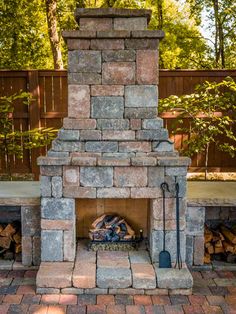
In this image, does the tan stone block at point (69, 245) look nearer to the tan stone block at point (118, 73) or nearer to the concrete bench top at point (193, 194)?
the concrete bench top at point (193, 194)

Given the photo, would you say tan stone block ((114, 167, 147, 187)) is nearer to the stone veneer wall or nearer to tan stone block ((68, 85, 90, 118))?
the stone veneer wall

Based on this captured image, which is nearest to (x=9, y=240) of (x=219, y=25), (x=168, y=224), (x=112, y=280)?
(x=112, y=280)

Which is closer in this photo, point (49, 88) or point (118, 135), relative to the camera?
point (118, 135)

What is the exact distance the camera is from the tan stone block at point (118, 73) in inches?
141

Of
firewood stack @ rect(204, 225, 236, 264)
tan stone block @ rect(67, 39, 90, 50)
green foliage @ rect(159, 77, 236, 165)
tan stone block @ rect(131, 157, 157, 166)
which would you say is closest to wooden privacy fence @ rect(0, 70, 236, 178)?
green foliage @ rect(159, 77, 236, 165)

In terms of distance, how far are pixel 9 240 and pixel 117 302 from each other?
1534 mm

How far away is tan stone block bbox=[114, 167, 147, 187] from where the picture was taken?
11.7 feet

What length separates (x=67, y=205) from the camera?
3.64m

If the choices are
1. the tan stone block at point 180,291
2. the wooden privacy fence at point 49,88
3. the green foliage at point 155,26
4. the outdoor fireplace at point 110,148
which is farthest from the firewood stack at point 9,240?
the green foliage at point 155,26

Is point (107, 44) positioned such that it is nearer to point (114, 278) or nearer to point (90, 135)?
point (90, 135)

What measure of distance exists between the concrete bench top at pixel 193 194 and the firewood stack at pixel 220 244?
47 cm

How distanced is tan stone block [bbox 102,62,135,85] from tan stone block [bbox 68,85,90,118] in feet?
0.72

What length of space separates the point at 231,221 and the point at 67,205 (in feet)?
6.61

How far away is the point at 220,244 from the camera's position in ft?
13.4
